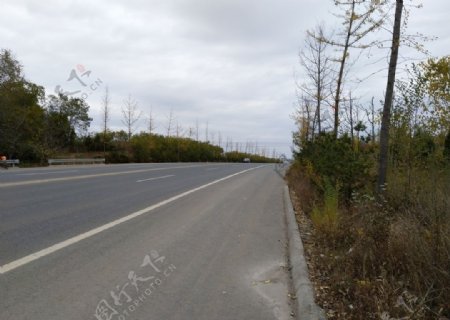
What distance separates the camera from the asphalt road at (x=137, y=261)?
15.3 feet

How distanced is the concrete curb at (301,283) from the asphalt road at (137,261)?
14 centimetres

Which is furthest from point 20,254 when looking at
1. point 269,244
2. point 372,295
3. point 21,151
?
point 21,151

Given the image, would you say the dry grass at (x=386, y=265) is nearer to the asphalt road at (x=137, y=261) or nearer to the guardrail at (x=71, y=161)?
the asphalt road at (x=137, y=261)

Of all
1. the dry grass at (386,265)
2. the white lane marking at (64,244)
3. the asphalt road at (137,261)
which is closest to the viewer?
the dry grass at (386,265)

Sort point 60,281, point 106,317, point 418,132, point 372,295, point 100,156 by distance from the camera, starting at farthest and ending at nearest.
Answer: point 100,156
point 418,132
point 60,281
point 372,295
point 106,317

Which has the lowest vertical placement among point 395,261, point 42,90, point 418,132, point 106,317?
point 106,317

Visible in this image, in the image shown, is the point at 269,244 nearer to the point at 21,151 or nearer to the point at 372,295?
the point at 372,295

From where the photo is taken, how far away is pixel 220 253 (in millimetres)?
7031

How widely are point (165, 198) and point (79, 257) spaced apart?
7095 mm

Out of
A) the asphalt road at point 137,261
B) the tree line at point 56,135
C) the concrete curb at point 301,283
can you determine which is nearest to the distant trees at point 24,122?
the tree line at point 56,135

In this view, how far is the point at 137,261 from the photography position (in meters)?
6.32

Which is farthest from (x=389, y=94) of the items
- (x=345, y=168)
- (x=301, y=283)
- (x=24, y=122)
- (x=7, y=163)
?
(x=24, y=122)

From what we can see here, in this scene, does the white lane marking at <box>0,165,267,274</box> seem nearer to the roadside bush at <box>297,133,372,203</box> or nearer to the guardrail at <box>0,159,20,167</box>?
the roadside bush at <box>297,133,372,203</box>

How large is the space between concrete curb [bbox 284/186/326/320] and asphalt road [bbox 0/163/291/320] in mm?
142
